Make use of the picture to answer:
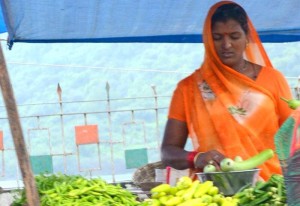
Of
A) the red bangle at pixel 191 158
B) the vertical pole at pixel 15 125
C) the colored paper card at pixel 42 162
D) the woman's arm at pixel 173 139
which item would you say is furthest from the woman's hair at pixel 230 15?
the colored paper card at pixel 42 162

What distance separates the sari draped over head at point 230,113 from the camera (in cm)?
378

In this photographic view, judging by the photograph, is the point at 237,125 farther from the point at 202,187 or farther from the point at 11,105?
the point at 11,105

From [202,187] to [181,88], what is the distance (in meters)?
1.18

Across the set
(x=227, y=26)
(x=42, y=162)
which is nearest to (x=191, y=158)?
(x=227, y=26)

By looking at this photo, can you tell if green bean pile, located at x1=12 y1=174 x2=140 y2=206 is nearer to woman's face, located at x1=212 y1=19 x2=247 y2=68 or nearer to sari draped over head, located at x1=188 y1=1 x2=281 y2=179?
sari draped over head, located at x1=188 y1=1 x2=281 y2=179

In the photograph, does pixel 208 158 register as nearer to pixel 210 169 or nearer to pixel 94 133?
pixel 210 169

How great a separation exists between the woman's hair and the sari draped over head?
0.17ft

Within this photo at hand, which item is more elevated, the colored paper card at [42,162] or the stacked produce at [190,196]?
the colored paper card at [42,162]

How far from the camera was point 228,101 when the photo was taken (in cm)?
389

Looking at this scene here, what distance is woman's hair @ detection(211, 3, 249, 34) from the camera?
4035 millimetres

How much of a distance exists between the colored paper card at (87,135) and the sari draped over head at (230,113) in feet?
17.9

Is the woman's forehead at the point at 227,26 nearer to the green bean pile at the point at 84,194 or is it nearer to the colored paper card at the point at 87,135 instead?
the green bean pile at the point at 84,194

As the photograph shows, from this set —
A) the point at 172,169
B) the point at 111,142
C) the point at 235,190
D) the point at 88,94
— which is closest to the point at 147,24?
the point at 172,169

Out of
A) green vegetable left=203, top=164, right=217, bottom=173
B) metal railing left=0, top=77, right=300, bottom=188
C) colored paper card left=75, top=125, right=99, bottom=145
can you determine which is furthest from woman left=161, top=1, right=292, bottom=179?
metal railing left=0, top=77, right=300, bottom=188
